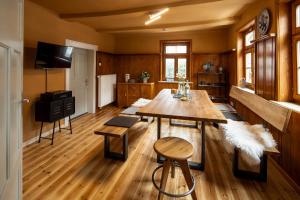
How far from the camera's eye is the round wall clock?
9.31 ft

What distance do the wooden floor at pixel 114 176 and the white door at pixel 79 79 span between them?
5.99 ft

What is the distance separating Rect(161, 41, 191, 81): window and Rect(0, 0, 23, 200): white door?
5.55 metres

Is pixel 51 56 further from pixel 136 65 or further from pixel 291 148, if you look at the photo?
pixel 291 148

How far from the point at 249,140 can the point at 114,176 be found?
1742 millimetres

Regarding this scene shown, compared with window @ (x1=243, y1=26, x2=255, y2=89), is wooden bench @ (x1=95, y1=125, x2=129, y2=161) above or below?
below

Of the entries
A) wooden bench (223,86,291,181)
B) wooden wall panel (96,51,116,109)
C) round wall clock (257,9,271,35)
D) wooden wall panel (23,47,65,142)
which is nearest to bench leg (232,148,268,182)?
wooden bench (223,86,291,181)

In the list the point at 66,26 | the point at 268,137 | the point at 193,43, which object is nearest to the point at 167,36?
the point at 193,43

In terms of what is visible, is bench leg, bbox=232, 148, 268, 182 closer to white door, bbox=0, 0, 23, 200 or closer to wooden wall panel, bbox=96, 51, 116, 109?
white door, bbox=0, 0, 23, 200

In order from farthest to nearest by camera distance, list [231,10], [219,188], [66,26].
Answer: [66,26], [231,10], [219,188]

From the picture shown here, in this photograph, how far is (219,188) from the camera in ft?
7.04

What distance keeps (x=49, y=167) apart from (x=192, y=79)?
5.01 metres

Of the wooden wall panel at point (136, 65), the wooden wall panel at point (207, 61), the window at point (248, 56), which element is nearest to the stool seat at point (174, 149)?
the window at point (248, 56)

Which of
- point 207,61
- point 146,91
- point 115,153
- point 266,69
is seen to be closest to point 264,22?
point 266,69

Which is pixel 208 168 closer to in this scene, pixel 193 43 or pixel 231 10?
pixel 231 10
